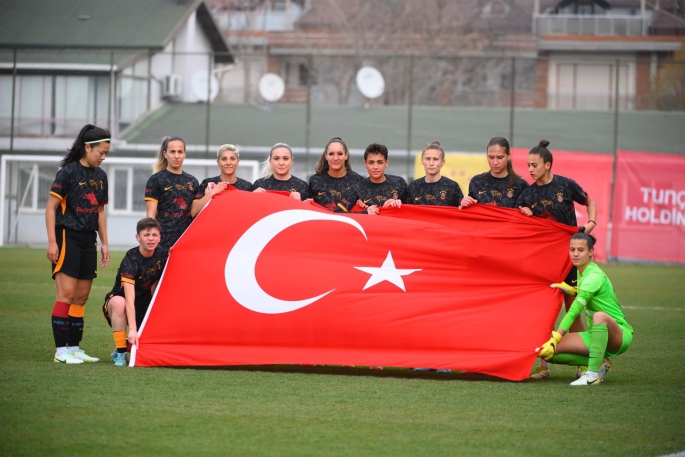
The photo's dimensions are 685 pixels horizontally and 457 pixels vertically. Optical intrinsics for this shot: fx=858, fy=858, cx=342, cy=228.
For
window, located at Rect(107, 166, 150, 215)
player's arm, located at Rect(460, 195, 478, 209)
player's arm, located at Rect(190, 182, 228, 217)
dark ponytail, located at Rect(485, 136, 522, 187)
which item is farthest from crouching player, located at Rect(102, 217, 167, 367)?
window, located at Rect(107, 166, 150, 215)

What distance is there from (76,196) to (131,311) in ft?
3.26

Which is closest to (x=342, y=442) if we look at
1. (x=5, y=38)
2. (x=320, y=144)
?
(x=320, y=144)

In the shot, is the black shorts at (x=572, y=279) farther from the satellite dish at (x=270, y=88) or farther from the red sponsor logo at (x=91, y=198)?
the satellite dish at (x=270, y=88)

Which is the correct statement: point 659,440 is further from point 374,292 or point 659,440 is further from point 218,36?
point 218,36

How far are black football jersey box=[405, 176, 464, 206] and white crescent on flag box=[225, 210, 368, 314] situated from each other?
720 mm

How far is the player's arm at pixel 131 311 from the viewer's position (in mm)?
6395

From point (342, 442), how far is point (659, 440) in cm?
173

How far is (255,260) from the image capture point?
657cm

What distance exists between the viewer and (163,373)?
613 centimetres

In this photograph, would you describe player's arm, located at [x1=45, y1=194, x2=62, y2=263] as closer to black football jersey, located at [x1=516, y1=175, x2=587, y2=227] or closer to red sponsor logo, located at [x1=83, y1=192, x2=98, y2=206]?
red sponsor logo, located at [x1=83, y1=192, x2=98, y2=206]

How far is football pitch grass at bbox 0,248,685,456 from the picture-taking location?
437cm

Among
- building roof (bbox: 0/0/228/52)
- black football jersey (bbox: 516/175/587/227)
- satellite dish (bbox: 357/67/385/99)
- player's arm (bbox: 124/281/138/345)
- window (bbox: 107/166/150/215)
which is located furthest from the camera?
building roof (bbox: 0/0/228/52)

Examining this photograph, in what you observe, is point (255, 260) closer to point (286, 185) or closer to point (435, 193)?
point (286, 185)

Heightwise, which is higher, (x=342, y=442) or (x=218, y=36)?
(x=218, y=36)
